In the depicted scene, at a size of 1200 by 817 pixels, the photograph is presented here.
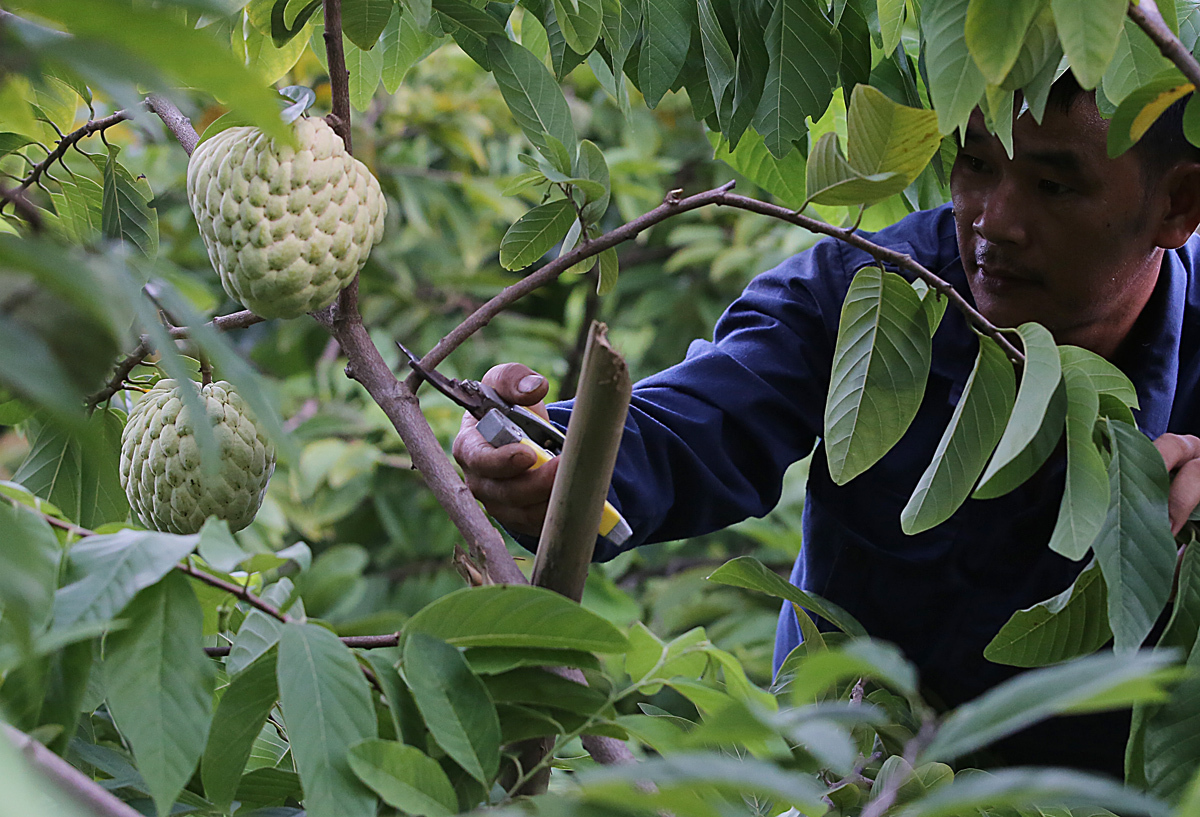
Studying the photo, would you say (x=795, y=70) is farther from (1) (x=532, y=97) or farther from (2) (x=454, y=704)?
(2) (x=454, y=704)

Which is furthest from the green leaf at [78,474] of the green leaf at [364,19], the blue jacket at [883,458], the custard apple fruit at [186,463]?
the blue jacket at [883,458]

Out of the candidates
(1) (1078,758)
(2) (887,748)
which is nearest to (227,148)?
(2) (887,748)

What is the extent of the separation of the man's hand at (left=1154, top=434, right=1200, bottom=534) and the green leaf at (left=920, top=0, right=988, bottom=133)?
0.22 metres

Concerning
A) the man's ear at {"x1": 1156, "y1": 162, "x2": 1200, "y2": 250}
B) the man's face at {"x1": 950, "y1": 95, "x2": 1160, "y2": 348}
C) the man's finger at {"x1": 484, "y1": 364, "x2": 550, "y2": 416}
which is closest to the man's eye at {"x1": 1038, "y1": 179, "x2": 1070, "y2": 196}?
the man's face at {"x1": 950, "y1": 95, "x2": 1160, "y2": 348}

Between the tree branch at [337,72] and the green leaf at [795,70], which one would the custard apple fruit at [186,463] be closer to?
the tree branch at [337,72]

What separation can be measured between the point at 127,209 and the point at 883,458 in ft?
2.24

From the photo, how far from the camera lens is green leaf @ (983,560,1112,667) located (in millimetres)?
587

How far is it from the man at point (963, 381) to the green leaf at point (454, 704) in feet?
1.14

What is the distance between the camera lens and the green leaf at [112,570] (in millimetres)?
389

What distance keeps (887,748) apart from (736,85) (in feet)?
1.53

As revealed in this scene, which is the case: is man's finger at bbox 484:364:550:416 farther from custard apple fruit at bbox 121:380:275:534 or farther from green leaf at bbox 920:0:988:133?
green leaf at bbox 920:0:988:133

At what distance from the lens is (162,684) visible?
1.33ft

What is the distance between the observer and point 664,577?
2.51 meters

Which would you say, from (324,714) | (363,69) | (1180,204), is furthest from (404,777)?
(1180,204)
